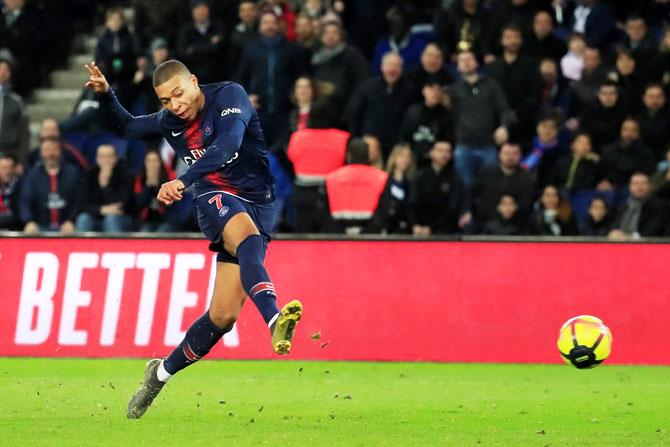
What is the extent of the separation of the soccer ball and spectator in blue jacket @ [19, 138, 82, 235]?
7.92m

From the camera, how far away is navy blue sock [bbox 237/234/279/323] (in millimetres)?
8430

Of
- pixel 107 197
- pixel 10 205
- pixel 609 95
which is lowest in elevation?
pixel 10 205

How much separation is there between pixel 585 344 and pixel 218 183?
281 centimetres

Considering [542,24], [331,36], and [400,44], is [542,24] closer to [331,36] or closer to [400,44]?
[400,44]

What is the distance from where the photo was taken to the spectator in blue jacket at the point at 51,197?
1645cm

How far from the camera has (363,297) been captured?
1357cm

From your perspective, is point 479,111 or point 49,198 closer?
point 479,111

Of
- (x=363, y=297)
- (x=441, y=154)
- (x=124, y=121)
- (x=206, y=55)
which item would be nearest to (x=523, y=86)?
(x=441, y=154)

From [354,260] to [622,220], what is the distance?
339cm

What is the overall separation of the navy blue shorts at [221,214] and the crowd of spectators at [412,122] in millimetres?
5630

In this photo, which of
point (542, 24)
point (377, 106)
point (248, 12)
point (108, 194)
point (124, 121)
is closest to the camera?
point (124, 121)

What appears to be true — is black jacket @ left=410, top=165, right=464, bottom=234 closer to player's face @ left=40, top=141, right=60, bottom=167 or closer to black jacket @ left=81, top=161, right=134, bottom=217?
black jacket @ left=81, top=161, right=134, bottom=217

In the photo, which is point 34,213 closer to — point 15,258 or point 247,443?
point 15,258

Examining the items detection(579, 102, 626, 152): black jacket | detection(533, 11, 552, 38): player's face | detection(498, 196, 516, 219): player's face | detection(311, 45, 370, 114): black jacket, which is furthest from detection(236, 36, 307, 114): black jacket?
detection(579, 102, 626, 152): black jacket
